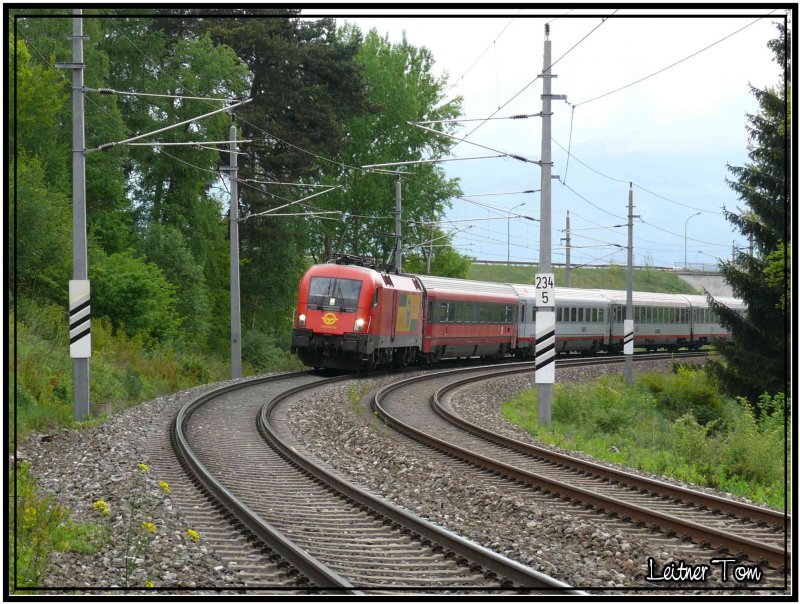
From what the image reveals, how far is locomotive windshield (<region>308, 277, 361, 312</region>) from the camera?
2772 cm

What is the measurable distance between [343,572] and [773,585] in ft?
11.0

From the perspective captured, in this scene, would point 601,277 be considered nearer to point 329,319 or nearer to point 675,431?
point 329,319

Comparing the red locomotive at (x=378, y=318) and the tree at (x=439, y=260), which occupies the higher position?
the tree at (x=439, y=260)

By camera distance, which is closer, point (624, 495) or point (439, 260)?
point (624, 495)

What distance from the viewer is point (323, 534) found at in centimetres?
965

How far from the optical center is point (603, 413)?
77.1 ft

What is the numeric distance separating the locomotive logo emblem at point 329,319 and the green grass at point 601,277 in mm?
71238

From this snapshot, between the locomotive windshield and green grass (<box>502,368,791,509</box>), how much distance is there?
5.16m

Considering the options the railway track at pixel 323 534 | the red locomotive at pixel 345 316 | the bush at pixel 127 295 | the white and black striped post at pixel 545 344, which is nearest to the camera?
the railway track at pixel 323 534

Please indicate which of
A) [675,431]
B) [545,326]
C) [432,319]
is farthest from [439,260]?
[545,326]

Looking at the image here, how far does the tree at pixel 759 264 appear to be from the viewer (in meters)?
28.2

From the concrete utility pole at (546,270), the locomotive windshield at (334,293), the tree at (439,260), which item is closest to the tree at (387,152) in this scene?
the tree at (439,260)

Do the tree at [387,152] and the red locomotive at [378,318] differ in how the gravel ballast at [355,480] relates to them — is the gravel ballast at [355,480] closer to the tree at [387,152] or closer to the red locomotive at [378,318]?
the red locomotive at [378,318]

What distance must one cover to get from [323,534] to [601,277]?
10034 cm
